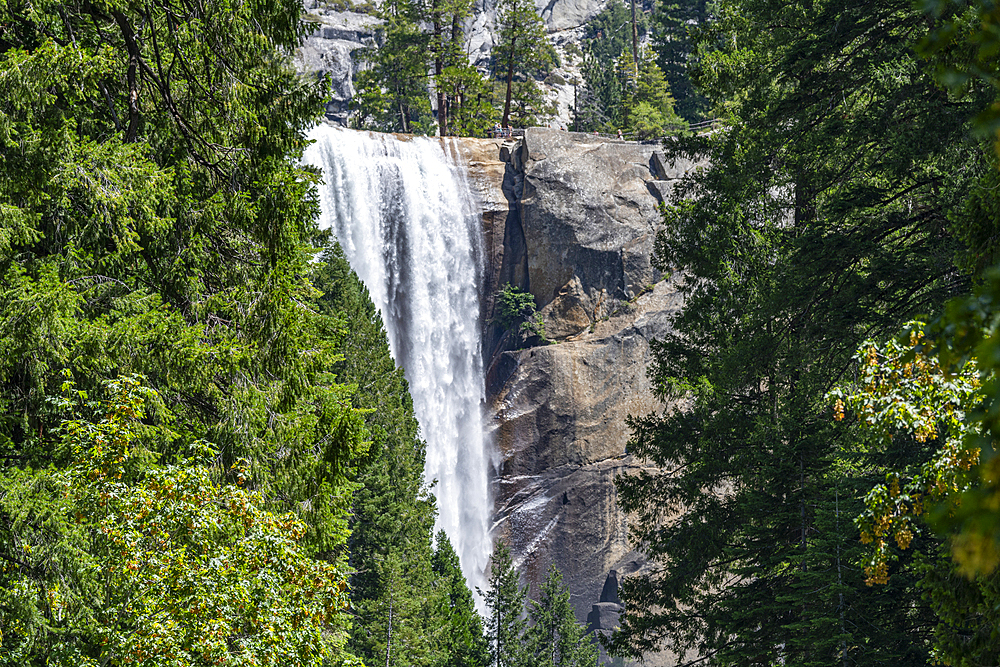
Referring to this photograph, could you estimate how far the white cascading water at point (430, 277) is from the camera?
39.2 meters

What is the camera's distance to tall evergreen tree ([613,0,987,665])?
33.0 feet

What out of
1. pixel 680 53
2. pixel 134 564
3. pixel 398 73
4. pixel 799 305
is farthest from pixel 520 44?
pixel 134 564

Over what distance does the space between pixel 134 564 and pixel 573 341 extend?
3501 cm

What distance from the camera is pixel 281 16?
328 inches

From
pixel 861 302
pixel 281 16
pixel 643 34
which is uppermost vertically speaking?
pixel 643 34

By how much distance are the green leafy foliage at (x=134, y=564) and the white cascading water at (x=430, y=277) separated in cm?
3267

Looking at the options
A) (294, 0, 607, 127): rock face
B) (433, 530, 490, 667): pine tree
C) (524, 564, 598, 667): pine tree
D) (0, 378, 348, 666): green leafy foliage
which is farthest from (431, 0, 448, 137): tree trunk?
(0, 378, 348, 666): green leafy foliage

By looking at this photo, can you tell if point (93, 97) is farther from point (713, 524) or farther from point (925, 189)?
point (713, 524)

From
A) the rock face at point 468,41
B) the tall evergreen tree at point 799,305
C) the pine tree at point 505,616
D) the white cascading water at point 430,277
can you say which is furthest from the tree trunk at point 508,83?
the tall evergreen tree at point 799,305

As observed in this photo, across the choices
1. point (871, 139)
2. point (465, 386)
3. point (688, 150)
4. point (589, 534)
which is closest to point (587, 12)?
point (465, 386)

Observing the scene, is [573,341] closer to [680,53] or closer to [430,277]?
[430,277]

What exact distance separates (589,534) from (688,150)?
23.7 m

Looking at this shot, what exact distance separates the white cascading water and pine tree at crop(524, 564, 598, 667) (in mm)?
5439

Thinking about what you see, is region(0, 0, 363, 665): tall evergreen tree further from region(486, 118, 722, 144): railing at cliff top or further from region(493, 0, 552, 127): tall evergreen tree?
region(493, 0, 552, 127): tall evergreen tree
